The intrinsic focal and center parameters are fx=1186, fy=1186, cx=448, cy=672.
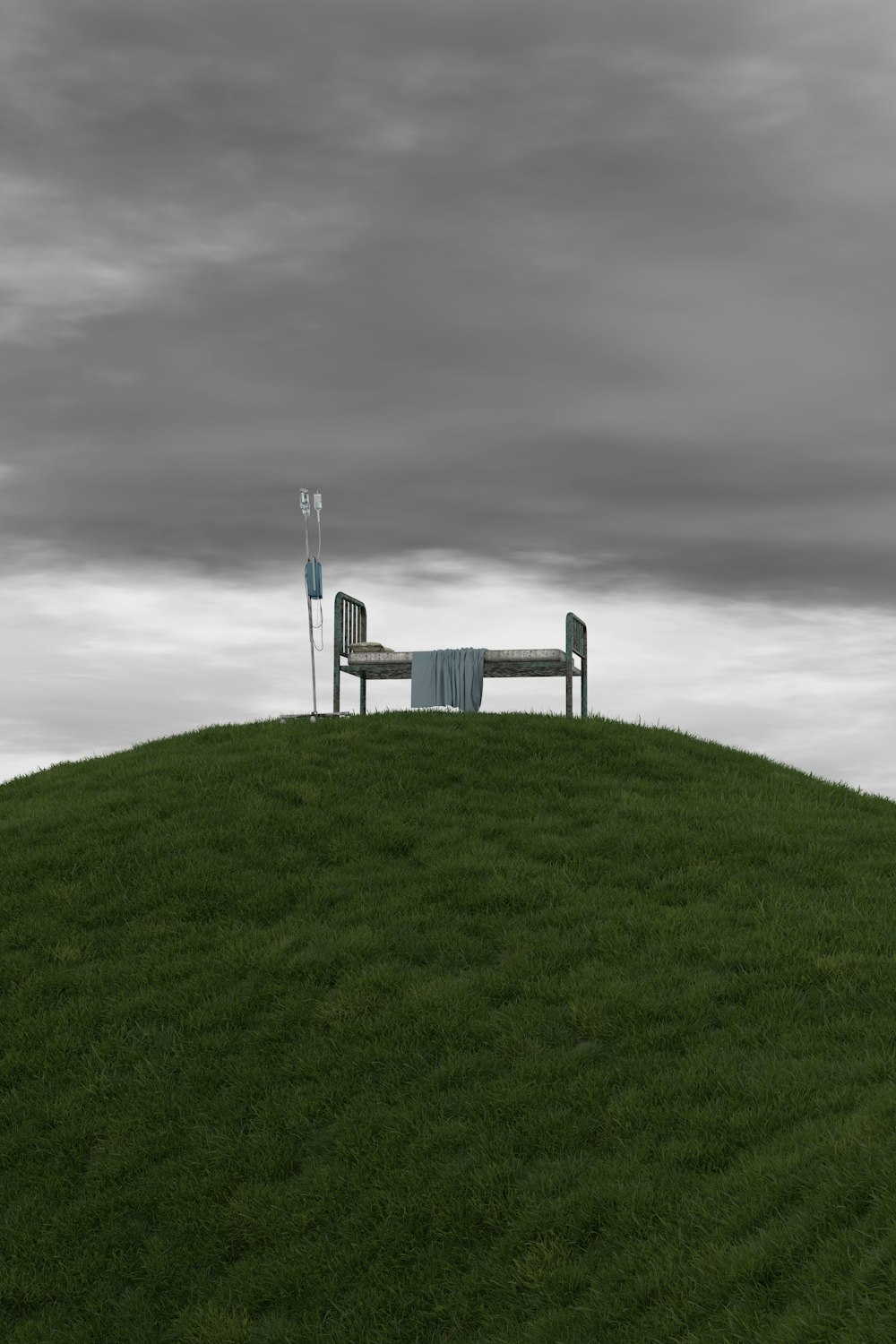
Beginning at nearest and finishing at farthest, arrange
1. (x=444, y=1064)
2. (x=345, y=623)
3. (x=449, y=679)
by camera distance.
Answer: (x=444, y=1064) → (x=449, y=679) → (x=345, y=623)

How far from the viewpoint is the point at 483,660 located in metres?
22.4

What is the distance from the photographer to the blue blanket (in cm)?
2231

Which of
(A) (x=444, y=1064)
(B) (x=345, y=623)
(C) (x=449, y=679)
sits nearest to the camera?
(A) (x=444, y=1064)

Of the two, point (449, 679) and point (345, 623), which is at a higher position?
point (345, 623)

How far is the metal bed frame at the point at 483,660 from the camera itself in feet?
73.0

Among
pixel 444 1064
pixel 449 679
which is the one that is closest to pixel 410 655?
pixel 449 679

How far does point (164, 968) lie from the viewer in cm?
1234

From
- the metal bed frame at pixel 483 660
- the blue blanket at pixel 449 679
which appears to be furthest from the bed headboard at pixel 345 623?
the blue blanket at pixel 449 679

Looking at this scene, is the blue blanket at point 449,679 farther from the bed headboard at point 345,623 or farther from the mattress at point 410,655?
the bed headboard at point 345,623

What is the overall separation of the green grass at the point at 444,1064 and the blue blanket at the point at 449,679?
5431 millimetres

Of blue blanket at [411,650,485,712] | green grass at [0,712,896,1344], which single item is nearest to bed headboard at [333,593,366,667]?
blue blanket at [411,650,485,712]

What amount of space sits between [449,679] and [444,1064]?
1260 cm

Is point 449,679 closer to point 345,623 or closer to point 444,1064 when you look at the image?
point 345,623

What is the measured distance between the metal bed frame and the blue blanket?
299 mm
